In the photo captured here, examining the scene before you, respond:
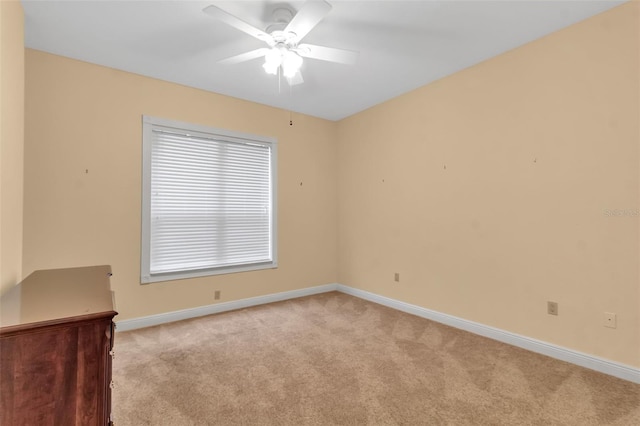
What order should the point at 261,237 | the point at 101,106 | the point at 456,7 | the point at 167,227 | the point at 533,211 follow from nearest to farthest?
the point at 456,7
the point at 533,211
the point at 101,106
the point at 167,227
the point at 261,237

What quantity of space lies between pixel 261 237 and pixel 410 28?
9.77 ft

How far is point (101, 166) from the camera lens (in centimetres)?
305

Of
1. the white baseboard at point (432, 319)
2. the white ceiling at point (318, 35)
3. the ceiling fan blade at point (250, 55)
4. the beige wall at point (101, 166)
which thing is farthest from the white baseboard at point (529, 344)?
the ceiling fan blade at point (250, 55)

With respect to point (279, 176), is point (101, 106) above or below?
above

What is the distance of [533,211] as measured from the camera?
8.68 feet

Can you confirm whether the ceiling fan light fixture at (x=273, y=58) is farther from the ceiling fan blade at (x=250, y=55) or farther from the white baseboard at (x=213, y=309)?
the white baseboard at (x=213, y=309)

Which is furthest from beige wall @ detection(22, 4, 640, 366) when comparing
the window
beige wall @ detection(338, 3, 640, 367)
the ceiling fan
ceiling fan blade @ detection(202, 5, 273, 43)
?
ceiling fan blade @ detection(202, 5, 273, 43)

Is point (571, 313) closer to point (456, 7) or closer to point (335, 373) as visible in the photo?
point (335, 373)

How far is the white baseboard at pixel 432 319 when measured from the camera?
225 centimetres

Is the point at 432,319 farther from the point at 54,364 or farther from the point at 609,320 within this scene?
the point at 54,364

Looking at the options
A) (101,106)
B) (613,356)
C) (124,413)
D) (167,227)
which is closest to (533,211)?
(613,356)

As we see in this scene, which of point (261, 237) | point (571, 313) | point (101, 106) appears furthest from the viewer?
point (261, 237)

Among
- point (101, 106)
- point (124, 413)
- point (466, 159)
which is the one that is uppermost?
point (101, 106)

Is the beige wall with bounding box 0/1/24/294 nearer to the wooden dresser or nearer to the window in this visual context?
the wooden dresser
